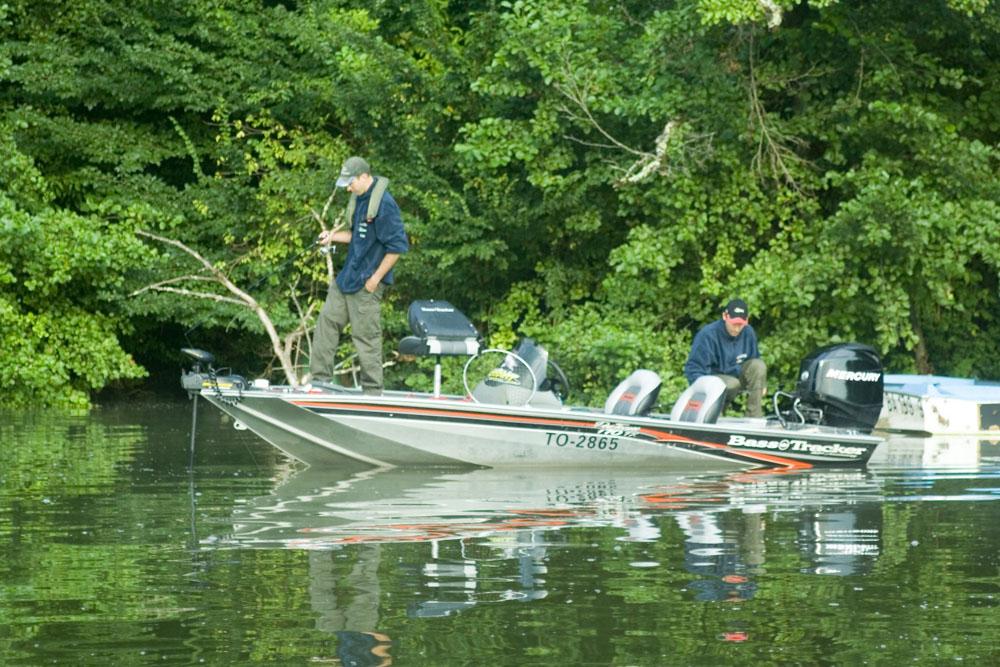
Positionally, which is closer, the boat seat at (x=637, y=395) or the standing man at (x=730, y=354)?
the boat seat at (x=637, y=395)

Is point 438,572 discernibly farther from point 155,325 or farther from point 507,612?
point 155,325

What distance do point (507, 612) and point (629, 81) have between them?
1462 cm

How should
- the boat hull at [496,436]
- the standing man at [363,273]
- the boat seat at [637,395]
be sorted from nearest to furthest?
the boat hull at [496,436], the standing man at [363,273], the boat seat at [637,395]

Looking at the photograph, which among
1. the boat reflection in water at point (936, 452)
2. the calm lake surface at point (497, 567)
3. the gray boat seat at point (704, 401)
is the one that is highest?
the gray boat seat at point (704, 401)

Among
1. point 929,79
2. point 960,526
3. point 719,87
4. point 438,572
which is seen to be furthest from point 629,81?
point 438,572

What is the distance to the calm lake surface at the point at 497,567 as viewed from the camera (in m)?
5.80

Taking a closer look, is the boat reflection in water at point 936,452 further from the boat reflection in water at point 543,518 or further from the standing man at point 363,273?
the standing man at point 363,273

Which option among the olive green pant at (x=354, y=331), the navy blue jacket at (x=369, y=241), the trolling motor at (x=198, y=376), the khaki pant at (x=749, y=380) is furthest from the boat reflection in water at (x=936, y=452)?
the trolling motor at (x=198, y=376)

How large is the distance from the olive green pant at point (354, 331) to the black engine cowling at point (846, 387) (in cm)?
351

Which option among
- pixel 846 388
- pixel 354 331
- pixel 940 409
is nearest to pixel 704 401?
pixel 846 388

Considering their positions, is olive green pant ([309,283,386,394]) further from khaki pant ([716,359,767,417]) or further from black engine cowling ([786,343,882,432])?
black engine cowling ([786,343,882,432])

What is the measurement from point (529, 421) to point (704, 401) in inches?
56.1

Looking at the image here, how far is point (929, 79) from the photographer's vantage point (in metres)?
19.9

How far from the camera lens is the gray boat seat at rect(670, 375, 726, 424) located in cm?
1245
